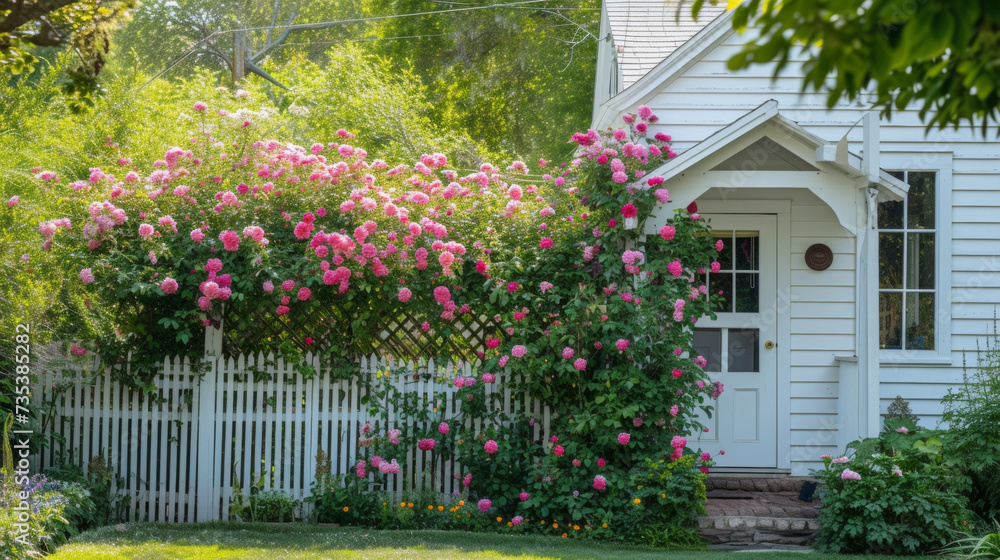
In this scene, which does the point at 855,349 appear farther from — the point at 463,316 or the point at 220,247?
the point at 220,247

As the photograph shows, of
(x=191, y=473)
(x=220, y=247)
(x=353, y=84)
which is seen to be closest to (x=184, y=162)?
(x=220, y=247)

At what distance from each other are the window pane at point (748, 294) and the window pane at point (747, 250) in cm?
9

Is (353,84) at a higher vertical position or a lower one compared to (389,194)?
higher

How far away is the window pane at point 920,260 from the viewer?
7.15m

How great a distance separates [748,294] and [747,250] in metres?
0.39

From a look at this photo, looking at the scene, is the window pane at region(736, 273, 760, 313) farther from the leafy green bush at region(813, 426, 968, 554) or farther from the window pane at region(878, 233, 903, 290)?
the leafy green bush at region(813, 426, 968, 554)

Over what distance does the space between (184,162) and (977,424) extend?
249 inches

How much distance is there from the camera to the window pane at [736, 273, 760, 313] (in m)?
7.08

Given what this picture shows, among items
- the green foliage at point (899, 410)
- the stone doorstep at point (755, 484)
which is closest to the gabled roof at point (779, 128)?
the green foliage at point (899, 410)

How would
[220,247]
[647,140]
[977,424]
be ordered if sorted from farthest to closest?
[647,140]
[220,247]
[977,424]

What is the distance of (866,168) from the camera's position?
19.8 feet

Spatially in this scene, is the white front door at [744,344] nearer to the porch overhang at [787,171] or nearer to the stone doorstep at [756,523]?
the porch overhang at [787,171]

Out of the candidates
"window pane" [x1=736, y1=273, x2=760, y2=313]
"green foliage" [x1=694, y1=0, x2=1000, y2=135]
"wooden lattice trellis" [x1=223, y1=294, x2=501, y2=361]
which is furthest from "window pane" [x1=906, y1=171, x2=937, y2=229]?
"green foliage" [x1=694, y1=0, x2=1000, y2=135]

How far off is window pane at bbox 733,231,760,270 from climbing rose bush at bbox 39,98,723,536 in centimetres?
63
